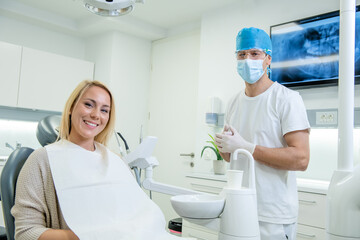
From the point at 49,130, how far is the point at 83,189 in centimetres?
42

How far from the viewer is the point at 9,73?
136 inches

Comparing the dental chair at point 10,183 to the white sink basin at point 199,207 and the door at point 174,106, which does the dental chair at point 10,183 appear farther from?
the door at point 174,106

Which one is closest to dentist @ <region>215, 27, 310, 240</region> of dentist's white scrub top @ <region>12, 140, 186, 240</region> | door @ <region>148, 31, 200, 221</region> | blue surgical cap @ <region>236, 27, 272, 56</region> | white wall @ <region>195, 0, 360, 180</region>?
blue surgical cap @ <region>236, 27, 272, 56</region>

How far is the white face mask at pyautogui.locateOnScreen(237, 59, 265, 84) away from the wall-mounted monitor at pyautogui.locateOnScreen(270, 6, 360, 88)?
1.32 m

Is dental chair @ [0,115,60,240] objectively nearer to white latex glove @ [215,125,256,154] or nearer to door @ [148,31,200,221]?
white latex glove @ [215,125,256,154]

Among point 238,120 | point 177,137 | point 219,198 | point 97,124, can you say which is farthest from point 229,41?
point 219,198

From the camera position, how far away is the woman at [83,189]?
3.72 feet

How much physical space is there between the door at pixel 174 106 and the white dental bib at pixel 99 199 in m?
2.44

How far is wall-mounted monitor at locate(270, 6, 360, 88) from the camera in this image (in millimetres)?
2578

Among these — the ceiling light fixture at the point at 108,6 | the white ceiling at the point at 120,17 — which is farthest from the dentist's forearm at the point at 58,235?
the white ceiling at the point at 120,17

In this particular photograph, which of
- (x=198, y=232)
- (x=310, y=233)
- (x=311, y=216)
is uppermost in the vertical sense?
(x=311, y=216)

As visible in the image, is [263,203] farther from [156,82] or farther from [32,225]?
[156,82]

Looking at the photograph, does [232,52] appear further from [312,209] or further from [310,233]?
[310,233]

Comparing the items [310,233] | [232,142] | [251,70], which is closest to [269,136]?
[232,142]
